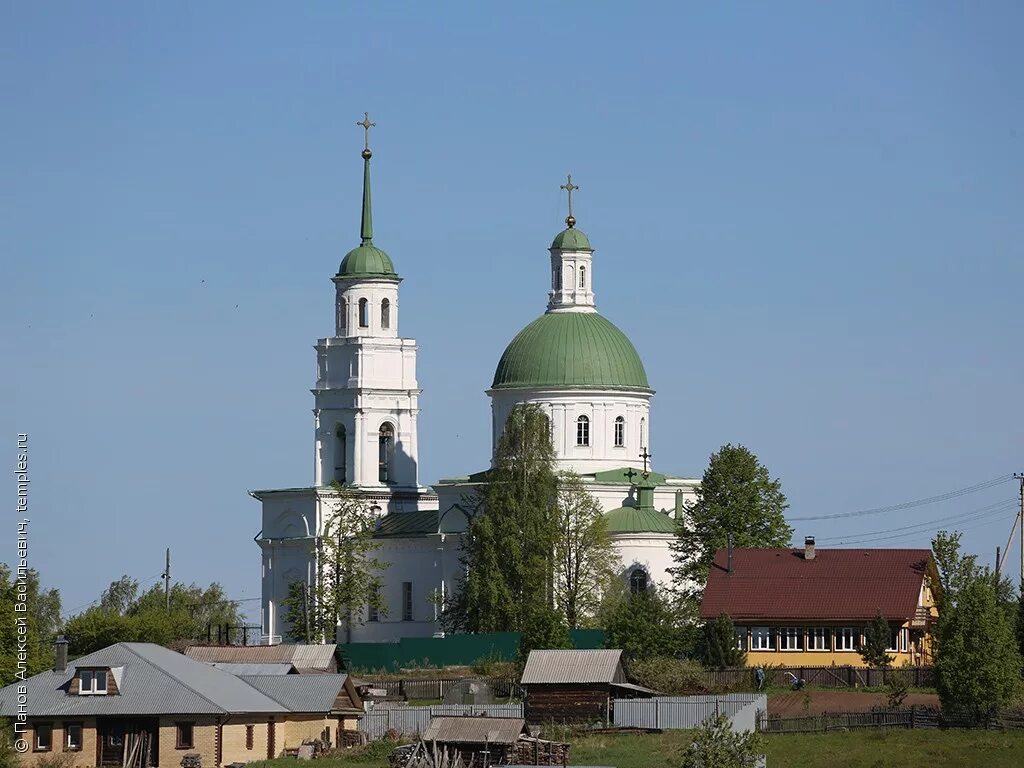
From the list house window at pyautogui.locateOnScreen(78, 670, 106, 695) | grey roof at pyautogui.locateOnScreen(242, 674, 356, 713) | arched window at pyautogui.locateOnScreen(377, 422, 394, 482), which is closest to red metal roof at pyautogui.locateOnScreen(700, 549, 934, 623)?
grey roof at pyautogui.locateOnScreen(242, 674, 356, 713)

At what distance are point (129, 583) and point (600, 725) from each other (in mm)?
65743

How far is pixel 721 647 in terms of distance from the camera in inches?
3056

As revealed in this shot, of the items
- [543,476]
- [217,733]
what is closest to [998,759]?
[217,733]

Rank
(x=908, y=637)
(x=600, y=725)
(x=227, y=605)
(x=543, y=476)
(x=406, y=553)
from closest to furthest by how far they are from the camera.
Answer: (x=600, y=725) → (x=908, y=637) → (x=543, y=476) → (x=406, y=553) → (x=227, y=605)

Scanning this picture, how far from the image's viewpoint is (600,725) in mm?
67625

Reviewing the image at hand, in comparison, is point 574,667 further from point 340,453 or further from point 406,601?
point 340,453

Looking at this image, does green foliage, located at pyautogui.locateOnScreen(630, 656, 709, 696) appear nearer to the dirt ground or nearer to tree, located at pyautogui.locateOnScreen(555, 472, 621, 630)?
the dirt ground

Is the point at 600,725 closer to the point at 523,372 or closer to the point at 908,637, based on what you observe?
the point at 908,637

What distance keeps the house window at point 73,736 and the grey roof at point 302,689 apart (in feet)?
15.5

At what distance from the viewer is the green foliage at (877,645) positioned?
7731 centimetres

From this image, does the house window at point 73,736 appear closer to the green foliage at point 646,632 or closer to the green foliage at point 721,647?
the green foliage at point 646,632

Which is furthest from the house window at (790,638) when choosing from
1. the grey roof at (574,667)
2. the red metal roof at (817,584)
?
the grey roof at (574,667)

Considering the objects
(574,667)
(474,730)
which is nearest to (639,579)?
(574,667)

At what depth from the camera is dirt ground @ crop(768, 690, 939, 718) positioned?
6894 cm
